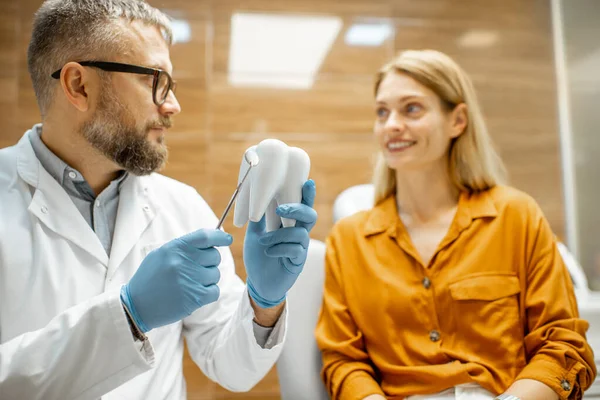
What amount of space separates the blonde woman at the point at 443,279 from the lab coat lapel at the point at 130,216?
1.86 feet

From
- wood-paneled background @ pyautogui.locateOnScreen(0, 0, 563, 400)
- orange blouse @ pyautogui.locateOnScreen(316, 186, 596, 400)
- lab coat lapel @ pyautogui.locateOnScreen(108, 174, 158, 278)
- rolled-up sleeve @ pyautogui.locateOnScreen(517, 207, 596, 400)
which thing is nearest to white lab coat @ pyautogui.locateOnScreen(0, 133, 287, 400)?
lab coat lapel @ pyautogui.locateOnScreen(108, 174, 158, 278)

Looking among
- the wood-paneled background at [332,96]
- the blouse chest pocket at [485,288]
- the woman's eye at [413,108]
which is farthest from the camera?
the wood-paneled background at [332,96]

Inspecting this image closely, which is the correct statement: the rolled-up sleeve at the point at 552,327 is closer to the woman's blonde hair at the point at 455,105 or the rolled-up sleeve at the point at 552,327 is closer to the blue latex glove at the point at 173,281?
the woman's blonde hair at the point at 455,105

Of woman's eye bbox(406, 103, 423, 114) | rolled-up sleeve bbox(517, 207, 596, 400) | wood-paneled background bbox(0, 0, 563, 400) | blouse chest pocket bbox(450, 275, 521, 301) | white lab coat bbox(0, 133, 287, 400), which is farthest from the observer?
wood-paneled background bbox(0, 0, 563, 400)

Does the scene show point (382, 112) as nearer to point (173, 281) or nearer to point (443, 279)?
point (443, 279)

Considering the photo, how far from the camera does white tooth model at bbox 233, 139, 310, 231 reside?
1.03m

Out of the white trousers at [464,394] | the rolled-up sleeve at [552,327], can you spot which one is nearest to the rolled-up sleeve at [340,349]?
the white trousers at [464,394]

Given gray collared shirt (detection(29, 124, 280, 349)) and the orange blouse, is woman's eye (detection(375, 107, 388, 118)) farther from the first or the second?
gray collared shirt (detection(29, 124, 280, 349))

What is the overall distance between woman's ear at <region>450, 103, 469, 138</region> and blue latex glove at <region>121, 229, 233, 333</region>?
3.01ft

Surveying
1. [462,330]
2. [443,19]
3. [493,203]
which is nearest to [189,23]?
[443,19]

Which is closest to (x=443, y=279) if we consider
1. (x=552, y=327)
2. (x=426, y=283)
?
(x=426, y=283)

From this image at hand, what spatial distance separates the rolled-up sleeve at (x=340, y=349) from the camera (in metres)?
1.34

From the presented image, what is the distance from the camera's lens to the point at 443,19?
305 cm

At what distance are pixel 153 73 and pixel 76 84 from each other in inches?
8.2
